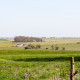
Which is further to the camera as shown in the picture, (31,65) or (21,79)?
(31,65)

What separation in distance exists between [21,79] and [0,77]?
2.26m

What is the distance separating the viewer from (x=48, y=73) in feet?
63.0

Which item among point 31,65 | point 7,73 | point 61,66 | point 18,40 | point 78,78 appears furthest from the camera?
point 18,40

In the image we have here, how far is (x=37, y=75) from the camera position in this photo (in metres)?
18.3

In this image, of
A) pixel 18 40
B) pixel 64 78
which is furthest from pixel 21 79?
pixel 18 40

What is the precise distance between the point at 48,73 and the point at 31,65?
567 centimetres

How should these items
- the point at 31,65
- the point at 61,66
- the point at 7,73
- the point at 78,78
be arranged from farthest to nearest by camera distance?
the point at 31,65 < the point at 61,66 < the point at 7,73 < the point at 78,78

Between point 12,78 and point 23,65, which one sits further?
point 23,65

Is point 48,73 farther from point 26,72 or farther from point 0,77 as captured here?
point 0,77

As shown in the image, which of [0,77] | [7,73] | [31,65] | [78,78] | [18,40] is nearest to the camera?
[78,78]

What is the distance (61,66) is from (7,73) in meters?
6.14

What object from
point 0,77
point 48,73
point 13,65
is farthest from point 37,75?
point 13,65

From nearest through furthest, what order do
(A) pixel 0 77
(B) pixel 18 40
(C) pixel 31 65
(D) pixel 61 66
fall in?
1. (A) pixel 0 77
2. (D) pixel 61 66
3. (C) pixel 31 65
4. (B) pixel 18 40

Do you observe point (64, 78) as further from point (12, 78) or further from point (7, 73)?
point (7, 73)
